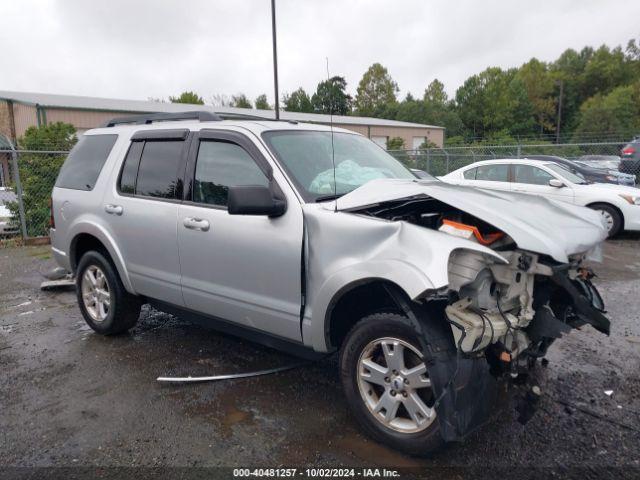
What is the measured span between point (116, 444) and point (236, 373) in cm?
112

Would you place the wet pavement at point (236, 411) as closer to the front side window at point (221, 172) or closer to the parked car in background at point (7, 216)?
the front side window at point (221, 172)

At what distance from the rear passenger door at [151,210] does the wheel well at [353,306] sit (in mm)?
1473

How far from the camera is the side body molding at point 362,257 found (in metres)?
2.59

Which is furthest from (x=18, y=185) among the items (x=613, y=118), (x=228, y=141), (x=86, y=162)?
(x=613, y=118)

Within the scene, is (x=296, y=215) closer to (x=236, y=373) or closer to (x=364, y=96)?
(x=236, y=373)

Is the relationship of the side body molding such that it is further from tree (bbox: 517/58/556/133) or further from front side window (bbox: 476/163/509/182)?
tree (bbox: 517/58/556/133)

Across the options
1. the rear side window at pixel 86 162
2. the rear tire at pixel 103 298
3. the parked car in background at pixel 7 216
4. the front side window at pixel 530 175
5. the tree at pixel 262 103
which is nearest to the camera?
the rear tire at pixel 103 298

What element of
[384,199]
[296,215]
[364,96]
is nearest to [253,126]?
[296,215]

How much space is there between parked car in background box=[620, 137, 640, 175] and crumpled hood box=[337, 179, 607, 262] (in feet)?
40.2

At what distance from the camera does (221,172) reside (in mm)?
3779

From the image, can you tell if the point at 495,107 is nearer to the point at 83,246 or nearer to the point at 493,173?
the point at 493,173

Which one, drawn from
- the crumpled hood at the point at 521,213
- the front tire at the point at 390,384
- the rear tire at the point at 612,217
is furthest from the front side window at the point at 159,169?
the rear tire at the point at 612,217

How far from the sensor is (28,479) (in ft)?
9.02

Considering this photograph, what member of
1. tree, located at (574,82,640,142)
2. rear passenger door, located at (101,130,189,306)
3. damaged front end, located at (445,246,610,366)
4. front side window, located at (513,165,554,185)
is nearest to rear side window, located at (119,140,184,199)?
rear passenger door, located at (101,130,189,306)
